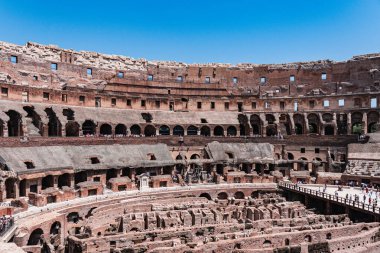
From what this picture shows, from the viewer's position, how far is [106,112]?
162 ft

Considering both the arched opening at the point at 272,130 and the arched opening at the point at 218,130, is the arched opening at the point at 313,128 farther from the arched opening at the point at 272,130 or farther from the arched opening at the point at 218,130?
the arched opening at the point at 218,130

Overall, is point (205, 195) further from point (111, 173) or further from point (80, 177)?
point (80, 177)

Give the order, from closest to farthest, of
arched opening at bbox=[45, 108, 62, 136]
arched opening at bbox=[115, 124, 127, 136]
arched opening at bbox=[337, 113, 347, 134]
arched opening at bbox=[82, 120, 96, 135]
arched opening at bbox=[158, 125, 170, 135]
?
arched opening at bbox=[45, 108, 62, 136], arched opening at bbox=[82, 120, 96, 135], arched opening at bbox=[115, 124, 127, 136], arched opening at bbox=[337, 113, 347, 134], arched opening at bbox=[158, 125, 170, 135]

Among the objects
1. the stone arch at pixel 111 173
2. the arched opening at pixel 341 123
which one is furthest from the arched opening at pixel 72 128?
the arched opening at pixel 341 123

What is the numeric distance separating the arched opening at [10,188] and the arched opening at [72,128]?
48.5 ft

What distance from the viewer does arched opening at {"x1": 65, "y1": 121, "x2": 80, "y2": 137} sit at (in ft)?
147

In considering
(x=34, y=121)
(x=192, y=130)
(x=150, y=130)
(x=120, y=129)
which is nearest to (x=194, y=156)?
(x=192, y=130)

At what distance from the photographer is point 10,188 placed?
3089 cm

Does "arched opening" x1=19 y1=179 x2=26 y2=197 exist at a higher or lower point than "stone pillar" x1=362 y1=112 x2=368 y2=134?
lower

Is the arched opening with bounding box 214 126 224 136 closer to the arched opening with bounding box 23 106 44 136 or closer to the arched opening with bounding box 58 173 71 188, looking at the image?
the arched opening with bounding box 58 173 71 188

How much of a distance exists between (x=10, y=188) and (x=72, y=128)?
1618cm

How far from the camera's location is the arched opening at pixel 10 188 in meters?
30.5

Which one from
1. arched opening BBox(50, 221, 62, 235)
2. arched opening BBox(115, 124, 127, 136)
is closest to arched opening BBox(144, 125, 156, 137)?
arched opening BBox(115, 124, 127, 136)

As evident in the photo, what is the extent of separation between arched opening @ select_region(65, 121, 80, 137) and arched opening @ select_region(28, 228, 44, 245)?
2212 cm
